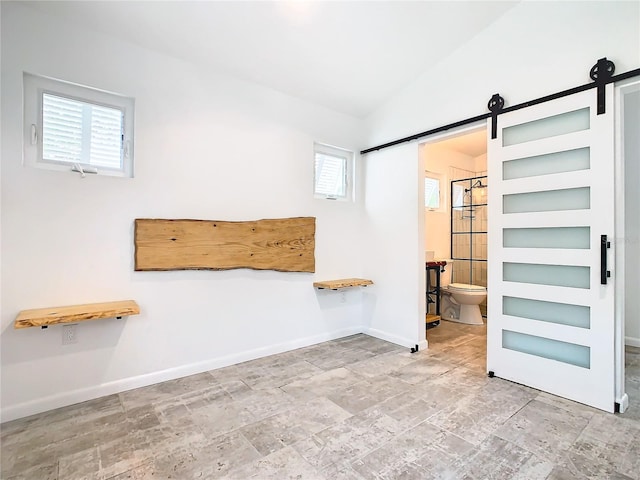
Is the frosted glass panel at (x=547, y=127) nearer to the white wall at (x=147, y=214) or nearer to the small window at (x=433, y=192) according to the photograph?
the white wall at (x=147, y=214)

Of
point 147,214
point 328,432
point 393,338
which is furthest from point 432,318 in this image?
point 147,214

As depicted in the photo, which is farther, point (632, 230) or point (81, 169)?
point (632, 230)

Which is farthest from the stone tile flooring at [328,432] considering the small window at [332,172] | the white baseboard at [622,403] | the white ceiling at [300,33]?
the white ceiling at [300,33]

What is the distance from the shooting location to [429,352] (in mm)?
3332

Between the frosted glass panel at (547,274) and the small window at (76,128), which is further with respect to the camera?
the frosted glass panel at (547,274)

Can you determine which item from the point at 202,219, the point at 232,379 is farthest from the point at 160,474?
the point at 202,219

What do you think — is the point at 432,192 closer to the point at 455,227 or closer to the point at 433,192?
the point at 433,192

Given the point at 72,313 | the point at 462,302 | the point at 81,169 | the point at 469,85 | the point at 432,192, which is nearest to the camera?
the point at 72,313

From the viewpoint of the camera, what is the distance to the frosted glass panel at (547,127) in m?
2.31

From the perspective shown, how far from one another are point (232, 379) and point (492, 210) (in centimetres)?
265

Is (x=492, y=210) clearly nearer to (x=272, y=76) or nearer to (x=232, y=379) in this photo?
(x=272, y=76)

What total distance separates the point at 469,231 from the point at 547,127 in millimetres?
2946

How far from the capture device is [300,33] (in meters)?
2.63

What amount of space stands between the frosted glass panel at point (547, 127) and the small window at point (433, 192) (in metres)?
2.31
